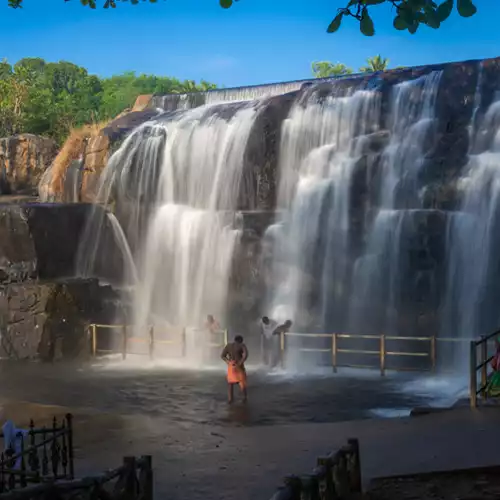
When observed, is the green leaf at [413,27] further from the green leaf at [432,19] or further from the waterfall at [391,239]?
the waterfall at [391,239]

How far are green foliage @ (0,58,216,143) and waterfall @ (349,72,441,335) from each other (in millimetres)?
23003

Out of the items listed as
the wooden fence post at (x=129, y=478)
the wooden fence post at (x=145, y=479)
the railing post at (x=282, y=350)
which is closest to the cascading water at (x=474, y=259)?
the railing post at (x=282, y=350)

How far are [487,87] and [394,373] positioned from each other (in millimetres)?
10718

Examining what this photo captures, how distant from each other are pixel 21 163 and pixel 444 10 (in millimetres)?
32282

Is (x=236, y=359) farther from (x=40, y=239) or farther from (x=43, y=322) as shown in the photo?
(x=40, y=239)

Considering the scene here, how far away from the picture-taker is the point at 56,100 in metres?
53.6

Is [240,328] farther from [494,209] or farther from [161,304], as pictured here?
[494,209]

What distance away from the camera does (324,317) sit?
2161 centimetres

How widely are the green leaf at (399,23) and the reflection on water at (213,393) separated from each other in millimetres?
8686

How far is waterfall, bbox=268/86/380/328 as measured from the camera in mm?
21953

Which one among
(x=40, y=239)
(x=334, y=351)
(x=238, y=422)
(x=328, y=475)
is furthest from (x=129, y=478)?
(x=40, y=239)

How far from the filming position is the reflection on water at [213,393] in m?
13.6

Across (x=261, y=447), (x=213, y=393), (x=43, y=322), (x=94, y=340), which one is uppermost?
(x=43, y=322)

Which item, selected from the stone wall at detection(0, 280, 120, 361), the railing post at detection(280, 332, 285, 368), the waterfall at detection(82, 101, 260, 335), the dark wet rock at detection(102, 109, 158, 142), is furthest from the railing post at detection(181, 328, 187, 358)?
the dark wet rock at detection(102, 109, 158, 142)
